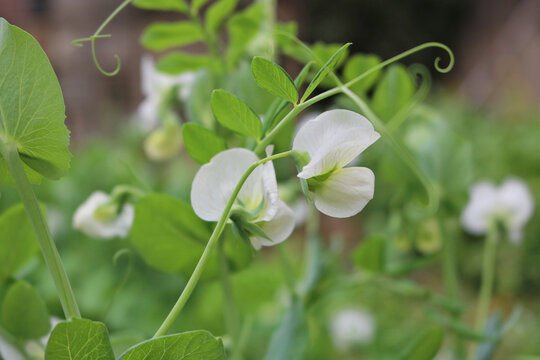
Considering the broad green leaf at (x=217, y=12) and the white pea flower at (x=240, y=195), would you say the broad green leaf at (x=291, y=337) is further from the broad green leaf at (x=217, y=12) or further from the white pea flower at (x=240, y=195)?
the broad green leaf at (x=217, y=12)

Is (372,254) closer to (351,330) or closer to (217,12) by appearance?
(217,12)

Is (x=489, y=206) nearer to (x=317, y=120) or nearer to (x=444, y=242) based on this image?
(x=444, y=242)

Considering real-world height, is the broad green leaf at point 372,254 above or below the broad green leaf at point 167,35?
below

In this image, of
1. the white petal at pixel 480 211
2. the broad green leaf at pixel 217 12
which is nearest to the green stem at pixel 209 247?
the broad green leaf at pixel 217 12

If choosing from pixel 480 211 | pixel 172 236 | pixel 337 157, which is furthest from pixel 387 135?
pixel 480 211

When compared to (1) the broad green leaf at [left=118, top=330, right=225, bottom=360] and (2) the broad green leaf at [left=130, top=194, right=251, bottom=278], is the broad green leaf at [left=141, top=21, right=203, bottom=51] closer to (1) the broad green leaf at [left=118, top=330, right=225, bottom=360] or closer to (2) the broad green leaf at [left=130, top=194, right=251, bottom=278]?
(2) the broad green leaf at [left=130, top=194, right=251, bottom=278]

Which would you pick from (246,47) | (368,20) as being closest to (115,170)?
(246,47)
